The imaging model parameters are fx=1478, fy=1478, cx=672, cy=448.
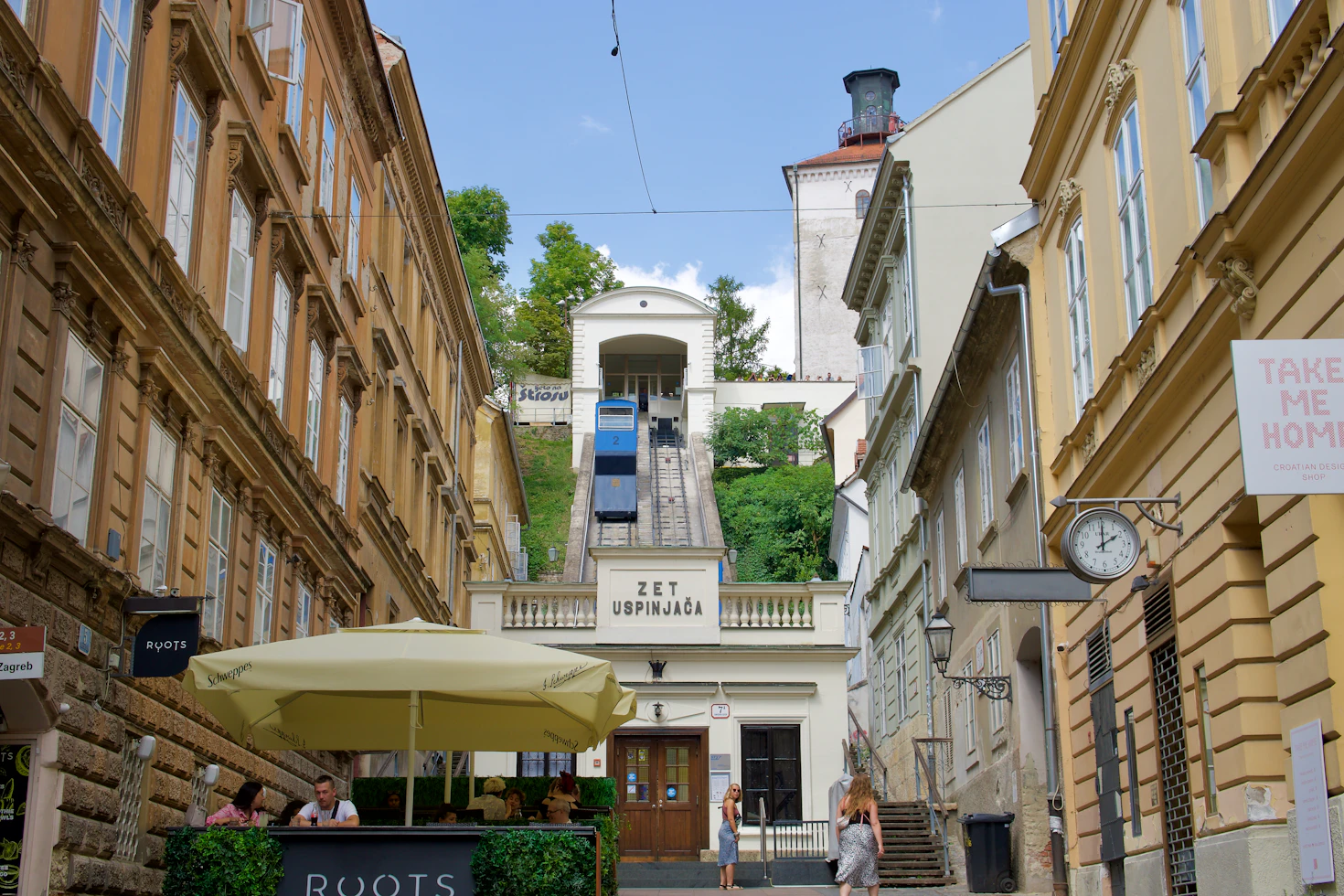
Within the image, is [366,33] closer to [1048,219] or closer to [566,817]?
[1048,219]

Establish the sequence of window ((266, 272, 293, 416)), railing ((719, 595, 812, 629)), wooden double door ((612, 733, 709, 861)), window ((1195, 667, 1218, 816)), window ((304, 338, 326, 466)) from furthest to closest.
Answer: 1. railing ((719, 595, 812, 629))
2. wooden double door ((612, 733, 709, 861))
3. window ((304, 338, 326, 466))
4. window ((266, 272, 293, 416))
5. window ((1195, 667, 1218, 816))

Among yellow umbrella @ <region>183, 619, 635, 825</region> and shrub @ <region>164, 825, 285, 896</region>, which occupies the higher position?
yellow umbrella @ <region>183, 619, 635, 825</region>

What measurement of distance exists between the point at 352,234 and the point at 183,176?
27.9 feet

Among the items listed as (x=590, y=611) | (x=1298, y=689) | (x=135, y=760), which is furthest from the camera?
(x=590, y=611)

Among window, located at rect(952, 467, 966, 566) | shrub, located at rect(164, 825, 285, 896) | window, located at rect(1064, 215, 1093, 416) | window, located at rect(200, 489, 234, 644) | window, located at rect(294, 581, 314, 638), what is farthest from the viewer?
window, located at rect(952, 467, 966, 566)

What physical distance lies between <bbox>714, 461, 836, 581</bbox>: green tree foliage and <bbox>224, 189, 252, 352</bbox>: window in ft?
130

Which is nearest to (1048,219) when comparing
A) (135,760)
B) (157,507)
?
(157,507)

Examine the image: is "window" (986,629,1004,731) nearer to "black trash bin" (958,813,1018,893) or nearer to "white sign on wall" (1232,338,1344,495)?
"black trash bin" (958,813,1018,893)

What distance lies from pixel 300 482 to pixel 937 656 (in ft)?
27.1

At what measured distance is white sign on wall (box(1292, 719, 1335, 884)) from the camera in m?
8.58

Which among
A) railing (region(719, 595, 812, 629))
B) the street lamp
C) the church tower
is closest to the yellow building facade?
the street lamp

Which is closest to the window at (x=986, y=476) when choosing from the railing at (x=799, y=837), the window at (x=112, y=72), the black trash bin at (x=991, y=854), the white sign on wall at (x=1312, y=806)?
the black trash bin at (x=991, y=854)

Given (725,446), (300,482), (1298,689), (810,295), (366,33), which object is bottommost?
(1298,689)

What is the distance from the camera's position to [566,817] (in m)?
12.9
